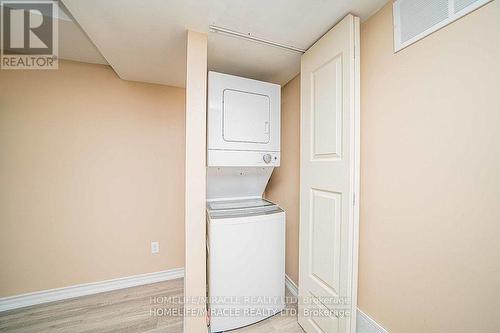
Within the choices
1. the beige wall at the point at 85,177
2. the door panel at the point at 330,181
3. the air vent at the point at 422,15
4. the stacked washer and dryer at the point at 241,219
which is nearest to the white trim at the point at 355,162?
the door panel at the point at 330,181

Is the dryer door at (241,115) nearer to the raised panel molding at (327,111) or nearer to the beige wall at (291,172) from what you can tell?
the beige wall at (291,172)

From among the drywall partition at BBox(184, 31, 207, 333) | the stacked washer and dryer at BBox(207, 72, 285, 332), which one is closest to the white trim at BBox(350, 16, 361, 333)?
the stacked washer and dryer at BBox(207, 72, 285, 332)

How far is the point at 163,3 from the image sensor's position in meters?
1.04

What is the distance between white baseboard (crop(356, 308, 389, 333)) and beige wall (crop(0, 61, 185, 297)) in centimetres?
189

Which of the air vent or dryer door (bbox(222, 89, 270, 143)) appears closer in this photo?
the air vent

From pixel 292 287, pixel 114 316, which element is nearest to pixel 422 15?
pixel 292 287

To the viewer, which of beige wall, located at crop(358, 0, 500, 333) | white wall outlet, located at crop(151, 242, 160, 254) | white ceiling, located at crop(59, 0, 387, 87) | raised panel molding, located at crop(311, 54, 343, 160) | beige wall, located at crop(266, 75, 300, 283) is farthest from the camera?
white wall outlet, located at crop(151, 242, 160, 254)

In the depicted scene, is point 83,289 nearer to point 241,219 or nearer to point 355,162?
point 241,219

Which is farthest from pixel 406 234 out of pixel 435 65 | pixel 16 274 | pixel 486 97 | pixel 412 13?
pixel 16 274

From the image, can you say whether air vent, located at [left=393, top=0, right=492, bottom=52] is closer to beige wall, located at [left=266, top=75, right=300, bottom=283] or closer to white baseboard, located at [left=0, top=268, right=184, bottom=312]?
beige wall, located at [left=266, top=75, right=300, bottom=283]

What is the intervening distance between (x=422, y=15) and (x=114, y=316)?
9.95 feet

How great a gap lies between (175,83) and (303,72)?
1.50m

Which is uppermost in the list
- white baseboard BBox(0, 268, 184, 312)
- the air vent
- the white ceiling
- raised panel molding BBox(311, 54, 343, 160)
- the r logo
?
the r logo

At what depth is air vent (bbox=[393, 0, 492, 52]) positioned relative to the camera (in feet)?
2.45
